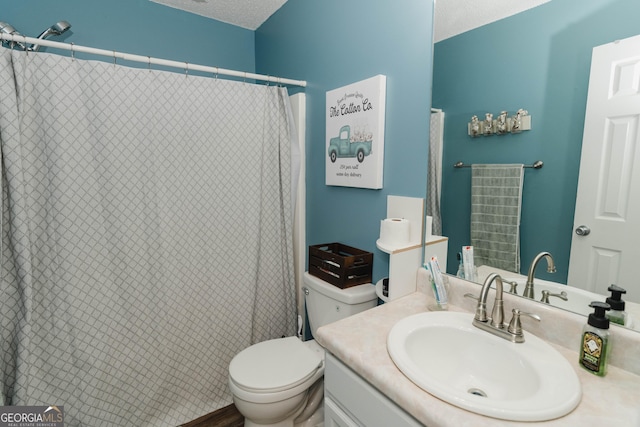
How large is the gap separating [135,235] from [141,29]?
1.44 meters

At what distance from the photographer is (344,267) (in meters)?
1.47

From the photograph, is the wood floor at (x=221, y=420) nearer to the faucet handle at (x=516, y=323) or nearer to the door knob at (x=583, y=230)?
the faucet handle at (x=516, y=323)

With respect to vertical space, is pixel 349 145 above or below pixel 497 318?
above

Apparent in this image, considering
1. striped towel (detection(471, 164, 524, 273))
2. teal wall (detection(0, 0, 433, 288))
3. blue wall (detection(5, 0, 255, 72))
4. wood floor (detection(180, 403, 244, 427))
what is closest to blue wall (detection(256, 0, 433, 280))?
teal wall (detection(0, 0, 433, 288))

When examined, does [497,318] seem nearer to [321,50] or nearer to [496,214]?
[496,214]

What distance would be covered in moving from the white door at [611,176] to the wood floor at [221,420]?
1.74 m

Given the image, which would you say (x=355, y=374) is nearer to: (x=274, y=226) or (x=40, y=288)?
(x=274, y=226)

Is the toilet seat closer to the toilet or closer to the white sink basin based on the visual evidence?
the toilet

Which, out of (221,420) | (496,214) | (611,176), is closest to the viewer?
(611,176)

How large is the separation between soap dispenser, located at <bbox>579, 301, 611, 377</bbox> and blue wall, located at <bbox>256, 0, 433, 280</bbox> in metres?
0.65

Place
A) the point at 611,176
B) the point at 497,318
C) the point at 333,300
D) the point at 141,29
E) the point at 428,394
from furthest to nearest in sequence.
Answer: the point at 141,29 → the point at 333,300 → the point at 497,318 → the point at 611,176 → the point at 428,394

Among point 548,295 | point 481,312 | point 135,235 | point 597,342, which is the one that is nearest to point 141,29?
point 135,235

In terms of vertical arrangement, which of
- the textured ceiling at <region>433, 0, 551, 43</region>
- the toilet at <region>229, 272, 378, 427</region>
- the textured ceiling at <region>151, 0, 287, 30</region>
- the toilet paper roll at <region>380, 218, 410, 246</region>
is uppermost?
the textured ceiling at <region>151, 0, 287, 30</region>

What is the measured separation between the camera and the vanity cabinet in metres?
0.77
